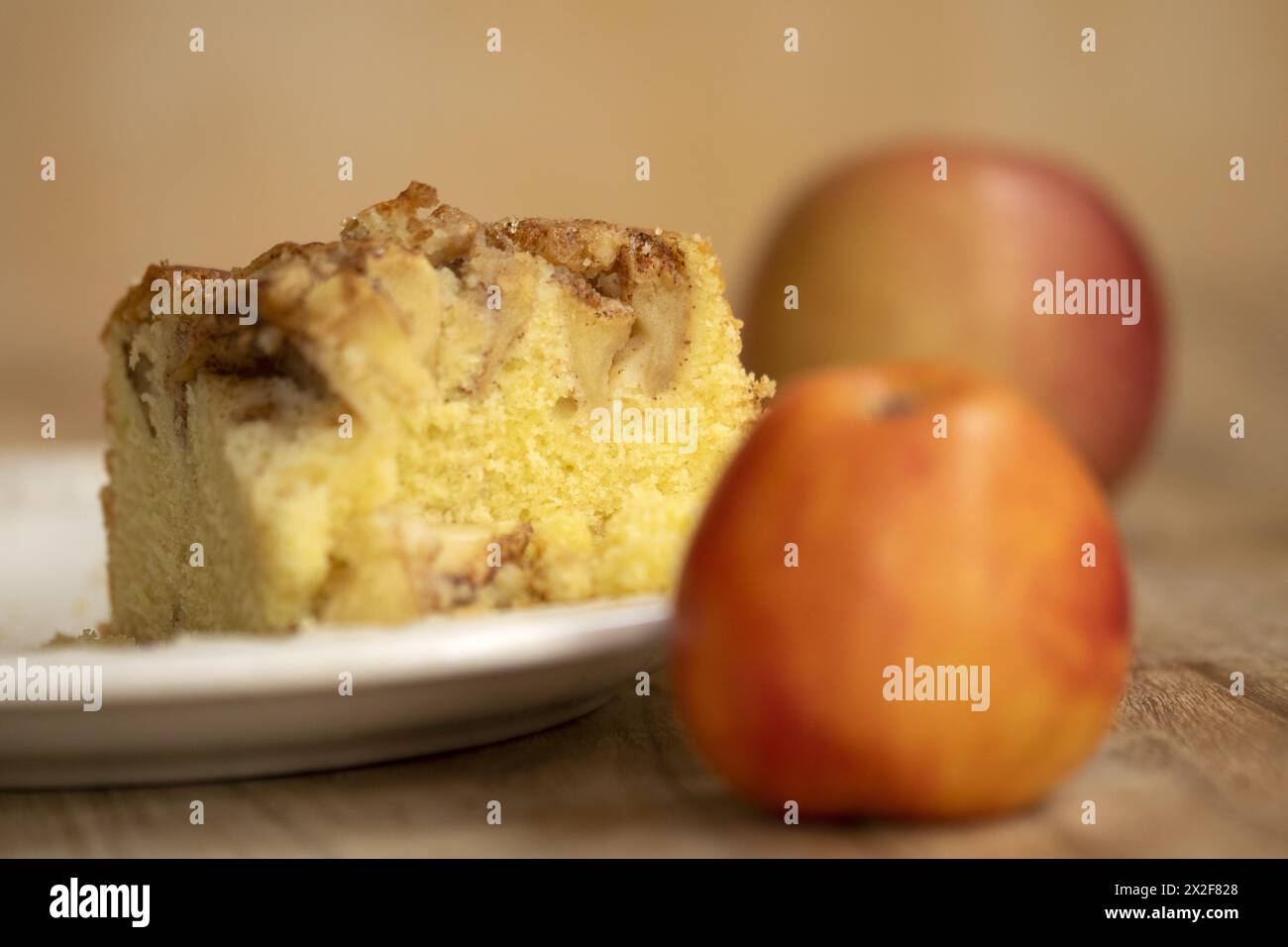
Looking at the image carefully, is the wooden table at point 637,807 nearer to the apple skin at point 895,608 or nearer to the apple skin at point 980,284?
the apple skin at point 895,608

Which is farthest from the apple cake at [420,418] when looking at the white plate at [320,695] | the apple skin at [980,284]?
the apple skin at [980,284]

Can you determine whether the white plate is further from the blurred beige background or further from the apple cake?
the blurred beige background

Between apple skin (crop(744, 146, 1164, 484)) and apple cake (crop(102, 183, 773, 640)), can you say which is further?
apple skin (crop(744, 146, 1164, 484))

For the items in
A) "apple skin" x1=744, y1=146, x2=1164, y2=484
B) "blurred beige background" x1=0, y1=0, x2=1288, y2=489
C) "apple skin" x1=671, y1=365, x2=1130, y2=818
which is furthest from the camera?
"blurred beige background" x1=0, y1=0, x2=1288, y2=489

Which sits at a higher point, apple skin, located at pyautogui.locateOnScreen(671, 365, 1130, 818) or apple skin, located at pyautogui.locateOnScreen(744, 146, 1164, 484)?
apple skin, located at pyautogui.locateOnScreen(744, 146, 1164, 484)

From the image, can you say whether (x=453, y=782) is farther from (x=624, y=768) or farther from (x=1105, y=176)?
(x=1105, y=176)

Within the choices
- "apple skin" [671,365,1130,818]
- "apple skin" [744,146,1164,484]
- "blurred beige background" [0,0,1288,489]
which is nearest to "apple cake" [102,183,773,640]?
"apple skin" [671,365,1130,818]
